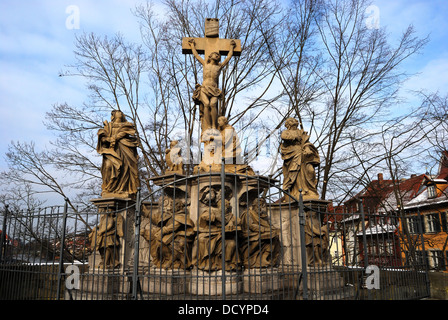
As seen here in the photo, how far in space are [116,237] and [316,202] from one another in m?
4.40

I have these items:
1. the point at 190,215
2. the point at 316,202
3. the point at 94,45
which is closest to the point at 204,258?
the point at 190,215

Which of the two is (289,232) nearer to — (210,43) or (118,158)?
(118,158)

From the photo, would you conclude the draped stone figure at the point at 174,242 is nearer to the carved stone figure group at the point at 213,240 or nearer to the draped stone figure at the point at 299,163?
the carved stone figure group at the point at 213,240

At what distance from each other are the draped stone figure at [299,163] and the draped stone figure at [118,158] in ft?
11.7

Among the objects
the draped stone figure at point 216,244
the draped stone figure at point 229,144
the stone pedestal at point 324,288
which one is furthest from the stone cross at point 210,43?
the stone pedestal at point 324,288

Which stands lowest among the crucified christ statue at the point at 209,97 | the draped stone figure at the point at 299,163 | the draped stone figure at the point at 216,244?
the draped stone figure at the point at 216,244

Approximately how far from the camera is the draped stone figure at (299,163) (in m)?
7.84

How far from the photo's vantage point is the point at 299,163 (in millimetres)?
7922

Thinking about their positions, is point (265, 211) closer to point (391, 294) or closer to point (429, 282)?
point (391, 294)

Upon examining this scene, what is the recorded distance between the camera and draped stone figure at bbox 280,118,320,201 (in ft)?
25.7

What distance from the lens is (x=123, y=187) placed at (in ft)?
25.0

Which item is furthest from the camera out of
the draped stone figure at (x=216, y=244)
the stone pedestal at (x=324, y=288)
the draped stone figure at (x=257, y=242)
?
the draped stone figure at (x=257, y=242)

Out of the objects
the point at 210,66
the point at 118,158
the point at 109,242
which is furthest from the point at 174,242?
the point at 210,66

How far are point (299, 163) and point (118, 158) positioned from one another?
4.12m
